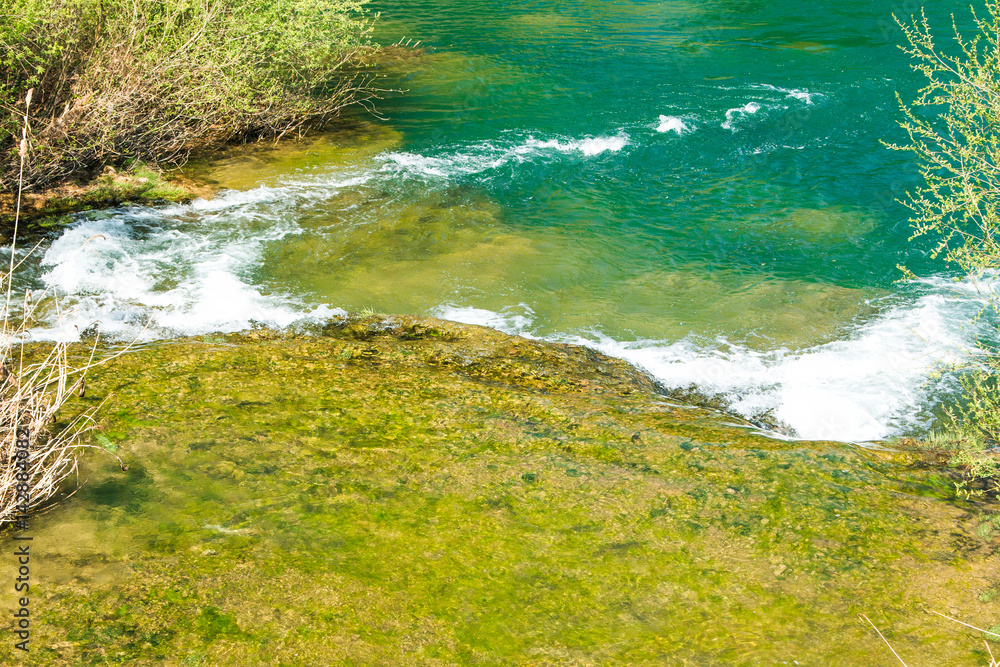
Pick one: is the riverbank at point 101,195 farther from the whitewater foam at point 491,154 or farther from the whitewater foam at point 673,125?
the whitewater foam at point 673,125

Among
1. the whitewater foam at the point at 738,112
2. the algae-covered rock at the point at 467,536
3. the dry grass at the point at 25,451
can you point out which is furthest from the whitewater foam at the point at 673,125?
the dry grass at the point at 25,451

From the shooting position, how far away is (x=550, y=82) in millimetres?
20062

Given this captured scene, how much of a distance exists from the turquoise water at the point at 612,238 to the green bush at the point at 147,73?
0.99 m

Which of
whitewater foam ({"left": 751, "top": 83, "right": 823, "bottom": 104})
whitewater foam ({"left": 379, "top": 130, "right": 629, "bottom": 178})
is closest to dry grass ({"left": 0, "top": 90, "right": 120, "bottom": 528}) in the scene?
whitewater foam ({"left": 379, "top": 130, "right": 629, "bottom": 178})

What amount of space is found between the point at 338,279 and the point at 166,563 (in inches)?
246

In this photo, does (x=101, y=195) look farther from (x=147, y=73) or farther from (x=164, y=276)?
(x=164, y=276)

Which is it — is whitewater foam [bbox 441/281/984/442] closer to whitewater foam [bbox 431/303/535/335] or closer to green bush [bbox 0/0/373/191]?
whitewater foam [bbox 431/303/535/335]

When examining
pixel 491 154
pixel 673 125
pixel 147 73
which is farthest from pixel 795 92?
pixel 147 73

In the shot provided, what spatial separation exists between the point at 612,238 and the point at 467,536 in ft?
26.4

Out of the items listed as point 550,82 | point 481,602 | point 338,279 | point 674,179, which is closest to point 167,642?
point 481,602

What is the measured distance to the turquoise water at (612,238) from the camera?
9031 millimetres

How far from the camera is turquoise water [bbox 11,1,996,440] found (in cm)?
903

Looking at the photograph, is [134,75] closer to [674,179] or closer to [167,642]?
[674,179]

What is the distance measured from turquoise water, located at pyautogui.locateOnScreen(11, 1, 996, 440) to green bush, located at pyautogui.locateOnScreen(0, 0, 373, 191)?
992 millimetres
